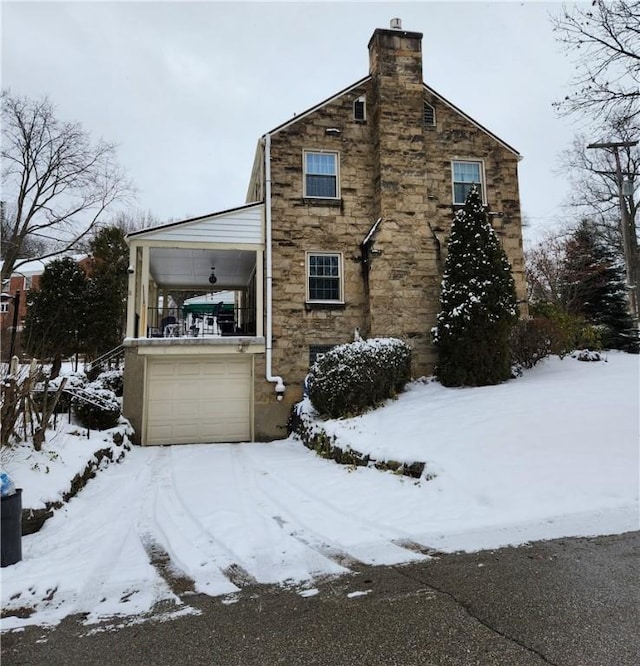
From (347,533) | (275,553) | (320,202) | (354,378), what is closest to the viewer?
(275,553)

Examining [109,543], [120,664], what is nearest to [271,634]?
[120,664]

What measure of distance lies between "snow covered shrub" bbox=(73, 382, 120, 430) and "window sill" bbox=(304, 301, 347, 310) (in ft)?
17.5

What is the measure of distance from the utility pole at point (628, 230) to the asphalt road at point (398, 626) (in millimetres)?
11195

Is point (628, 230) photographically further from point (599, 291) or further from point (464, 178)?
point (464, 178)

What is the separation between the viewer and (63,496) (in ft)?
19.5

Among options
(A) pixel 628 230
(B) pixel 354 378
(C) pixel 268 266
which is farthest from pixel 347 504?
(A) pixel 628 230

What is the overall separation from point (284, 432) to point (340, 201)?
652 cm

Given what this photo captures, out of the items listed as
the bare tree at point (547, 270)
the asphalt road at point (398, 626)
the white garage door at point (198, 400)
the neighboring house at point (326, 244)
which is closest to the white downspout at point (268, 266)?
the neighboring house at point (326, 244)

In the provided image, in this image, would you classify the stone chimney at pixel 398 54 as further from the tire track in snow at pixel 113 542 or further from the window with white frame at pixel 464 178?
the tire track in snow at pixel 113 542

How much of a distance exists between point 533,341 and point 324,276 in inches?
218

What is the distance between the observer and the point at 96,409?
10.6m

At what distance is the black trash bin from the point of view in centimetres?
408

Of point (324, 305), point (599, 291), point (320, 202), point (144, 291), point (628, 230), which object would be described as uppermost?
point (628, 230)

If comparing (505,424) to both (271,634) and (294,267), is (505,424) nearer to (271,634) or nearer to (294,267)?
(271,634)
